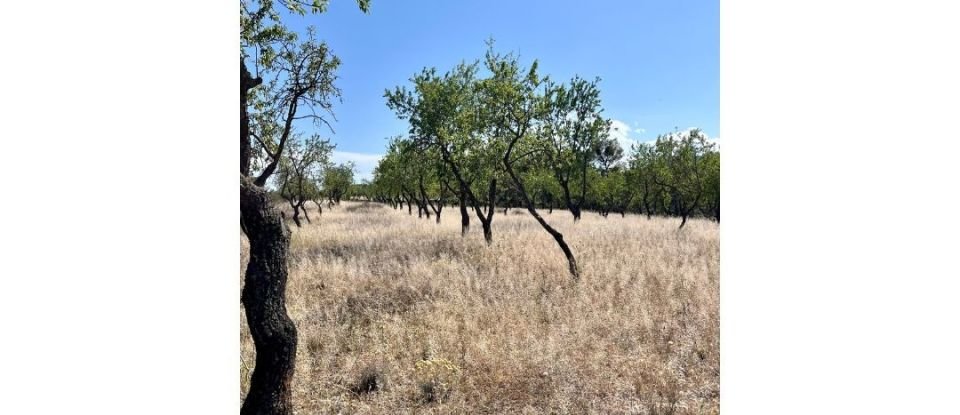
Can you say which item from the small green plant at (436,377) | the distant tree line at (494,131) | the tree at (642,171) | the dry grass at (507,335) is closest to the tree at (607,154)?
the tree at (642,171)

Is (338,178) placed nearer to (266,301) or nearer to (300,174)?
(300,174)

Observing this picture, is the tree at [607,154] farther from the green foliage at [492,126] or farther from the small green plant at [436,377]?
the small green plant at [436,377]

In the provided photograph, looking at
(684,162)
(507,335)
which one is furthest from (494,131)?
(684,162)

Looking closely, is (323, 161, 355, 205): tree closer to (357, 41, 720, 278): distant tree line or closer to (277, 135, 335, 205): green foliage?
(277, 135, 335, 205): green foliage

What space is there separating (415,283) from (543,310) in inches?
107

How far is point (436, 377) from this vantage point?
165 inches

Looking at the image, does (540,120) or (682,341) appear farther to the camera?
(540,120)

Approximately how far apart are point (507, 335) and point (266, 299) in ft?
10.2
